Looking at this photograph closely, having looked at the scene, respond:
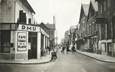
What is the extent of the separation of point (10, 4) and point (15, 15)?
1424mm

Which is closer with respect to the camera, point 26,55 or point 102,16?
point 26,55

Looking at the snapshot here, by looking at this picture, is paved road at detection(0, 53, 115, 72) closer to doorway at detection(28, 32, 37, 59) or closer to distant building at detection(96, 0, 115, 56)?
doorway at detection(28, 32, 37, 59)

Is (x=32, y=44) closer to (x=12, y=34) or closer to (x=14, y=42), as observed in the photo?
(x=14, y=42)

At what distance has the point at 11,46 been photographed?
961 inches

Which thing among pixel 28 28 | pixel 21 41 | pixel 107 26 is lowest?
pixel 21 41

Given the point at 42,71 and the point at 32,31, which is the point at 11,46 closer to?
the point at 32,31

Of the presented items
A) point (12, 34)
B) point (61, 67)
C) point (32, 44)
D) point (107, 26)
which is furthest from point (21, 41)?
point (107, 26)

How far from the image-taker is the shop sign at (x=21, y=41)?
2461 centimetres

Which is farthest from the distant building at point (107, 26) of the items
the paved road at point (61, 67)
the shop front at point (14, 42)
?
the paved road at point (61, 67)

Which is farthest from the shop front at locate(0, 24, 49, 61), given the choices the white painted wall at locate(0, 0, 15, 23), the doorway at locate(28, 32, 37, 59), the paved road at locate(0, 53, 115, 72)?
the paved road at locate(0, 53, 115, 72)

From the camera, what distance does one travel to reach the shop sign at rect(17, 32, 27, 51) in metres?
24.6

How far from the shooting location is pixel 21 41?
81.1 ft

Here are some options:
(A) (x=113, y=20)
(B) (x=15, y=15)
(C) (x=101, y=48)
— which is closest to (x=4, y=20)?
(B) (x=15, y=15)

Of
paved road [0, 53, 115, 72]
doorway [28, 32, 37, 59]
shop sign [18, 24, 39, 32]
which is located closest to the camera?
paved road [0, 53, 115, 72]
